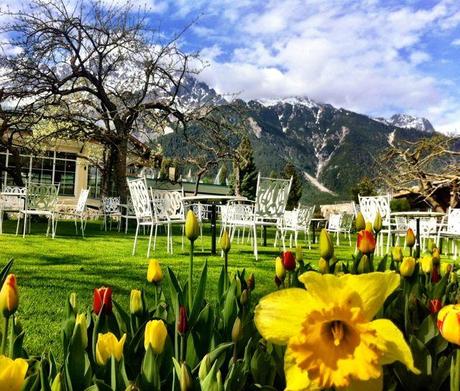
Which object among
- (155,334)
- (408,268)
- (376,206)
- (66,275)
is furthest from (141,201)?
(155,334)

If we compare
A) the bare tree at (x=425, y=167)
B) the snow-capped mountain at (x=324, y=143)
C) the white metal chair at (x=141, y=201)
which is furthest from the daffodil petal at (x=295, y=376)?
the snow-capped mountain at (x=324, y=143)

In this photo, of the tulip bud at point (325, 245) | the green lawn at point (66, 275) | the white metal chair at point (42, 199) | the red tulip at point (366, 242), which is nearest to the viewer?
the tulip bud at point (325, 245)

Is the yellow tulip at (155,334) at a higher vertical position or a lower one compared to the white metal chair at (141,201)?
lower

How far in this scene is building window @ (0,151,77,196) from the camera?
23.1m

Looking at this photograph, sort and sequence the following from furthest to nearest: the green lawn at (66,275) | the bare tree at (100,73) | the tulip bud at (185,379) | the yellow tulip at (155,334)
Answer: the bare tree at (100,73)
the green lawn at (66,275)
the yellow tulip at (155,334)
the tulip bud at (185,379)

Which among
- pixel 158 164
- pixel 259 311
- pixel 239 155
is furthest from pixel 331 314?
pixel 158 164

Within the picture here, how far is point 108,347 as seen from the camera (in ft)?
2.53

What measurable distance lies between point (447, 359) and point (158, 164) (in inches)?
650

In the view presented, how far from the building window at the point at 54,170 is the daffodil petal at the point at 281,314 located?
24041mm

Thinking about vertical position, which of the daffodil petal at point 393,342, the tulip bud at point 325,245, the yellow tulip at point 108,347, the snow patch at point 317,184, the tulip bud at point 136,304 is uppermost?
the snow patch at point 317,184

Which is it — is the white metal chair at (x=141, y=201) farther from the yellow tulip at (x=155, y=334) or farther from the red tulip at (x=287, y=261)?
the yellow tulip at (x=155, y=334)

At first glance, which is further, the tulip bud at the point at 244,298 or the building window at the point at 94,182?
the building window at the point at 94,182

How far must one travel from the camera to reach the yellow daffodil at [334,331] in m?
0.47

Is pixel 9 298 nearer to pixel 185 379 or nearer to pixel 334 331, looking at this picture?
pixel 185 379
